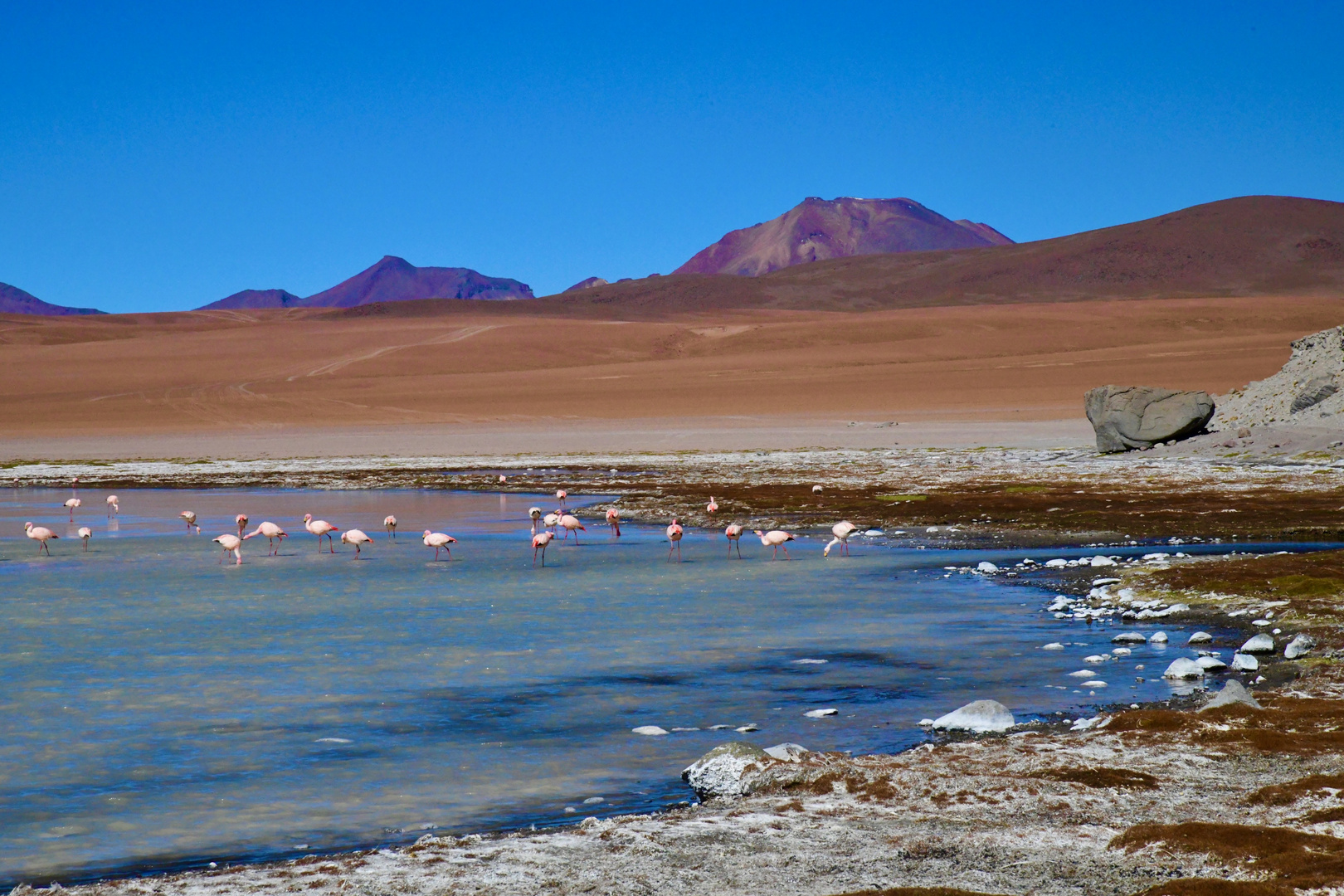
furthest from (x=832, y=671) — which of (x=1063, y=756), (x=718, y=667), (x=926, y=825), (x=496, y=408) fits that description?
(x=496, y=408)

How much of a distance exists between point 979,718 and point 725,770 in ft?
6.72

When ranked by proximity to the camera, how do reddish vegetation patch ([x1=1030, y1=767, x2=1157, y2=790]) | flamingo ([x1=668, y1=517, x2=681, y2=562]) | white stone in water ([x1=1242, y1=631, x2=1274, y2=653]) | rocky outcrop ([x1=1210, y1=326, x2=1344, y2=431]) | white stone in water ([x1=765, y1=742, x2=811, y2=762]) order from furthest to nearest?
rocky outcrop ([x1=1210, y1=326, x2=1344, y2=431])
flamingo ([x1=668, y1=517, x2=681, y2=562])
white stone in water ([x1=1242, y1=631, x2=1274, y2=653])
white stone in water ([x1=765, y1=742, x2=811, y2=762])
reddish vegetation patch ([x1=1030, y1=767, x2=1157, y2=790])

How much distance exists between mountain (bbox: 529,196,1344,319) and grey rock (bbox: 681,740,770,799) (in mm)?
157537

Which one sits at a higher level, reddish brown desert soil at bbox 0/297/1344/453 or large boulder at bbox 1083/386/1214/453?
reddish brown desert soil at bbox 0/297/1344/453

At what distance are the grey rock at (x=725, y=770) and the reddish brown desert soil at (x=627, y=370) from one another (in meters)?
37.6

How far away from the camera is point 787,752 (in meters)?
7.61

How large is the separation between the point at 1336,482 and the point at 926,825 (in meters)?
20.6

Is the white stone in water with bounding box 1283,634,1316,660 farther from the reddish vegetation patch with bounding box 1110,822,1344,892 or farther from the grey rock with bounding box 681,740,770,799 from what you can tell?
the grey rock with bounding box 681,740,770,799

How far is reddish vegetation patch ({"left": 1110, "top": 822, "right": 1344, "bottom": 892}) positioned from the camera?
17.7 feet

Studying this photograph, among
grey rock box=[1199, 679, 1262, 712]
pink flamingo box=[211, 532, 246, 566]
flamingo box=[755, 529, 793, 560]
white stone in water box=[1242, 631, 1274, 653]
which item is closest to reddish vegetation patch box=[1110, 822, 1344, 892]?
grey rock box=[1199, 679, 1262, 712]

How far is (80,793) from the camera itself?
7.43m

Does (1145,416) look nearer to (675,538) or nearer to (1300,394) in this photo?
(1300,394)

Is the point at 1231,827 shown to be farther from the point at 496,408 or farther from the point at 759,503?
the point at 496,408

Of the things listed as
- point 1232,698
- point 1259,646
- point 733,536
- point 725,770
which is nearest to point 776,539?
point 733,536
